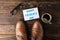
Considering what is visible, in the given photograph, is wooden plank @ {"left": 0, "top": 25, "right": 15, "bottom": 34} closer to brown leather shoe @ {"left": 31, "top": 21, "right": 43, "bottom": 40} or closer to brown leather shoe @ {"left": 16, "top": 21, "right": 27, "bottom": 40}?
brown leather shoe @ {"left": 16, "top": 21, "right": 27, "bottom": 40}

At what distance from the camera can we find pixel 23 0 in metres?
1.62

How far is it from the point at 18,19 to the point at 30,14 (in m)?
0.13

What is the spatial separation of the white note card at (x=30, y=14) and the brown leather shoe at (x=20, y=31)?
0.09 metres

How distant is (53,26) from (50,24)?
0.11ft

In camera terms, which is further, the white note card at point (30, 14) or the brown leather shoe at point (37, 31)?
the white note card at point (30, 14)

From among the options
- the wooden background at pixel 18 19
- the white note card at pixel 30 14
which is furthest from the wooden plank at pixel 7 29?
the white note card at pixel 30 14

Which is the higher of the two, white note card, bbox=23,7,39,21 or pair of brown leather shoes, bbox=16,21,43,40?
white note card, bbox=23,7,39,21

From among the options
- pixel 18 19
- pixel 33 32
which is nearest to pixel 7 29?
pixel 18 19

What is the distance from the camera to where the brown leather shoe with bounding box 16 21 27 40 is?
4.93ft

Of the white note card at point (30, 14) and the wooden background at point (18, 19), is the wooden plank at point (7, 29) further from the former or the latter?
the white note card at point (30, 14)

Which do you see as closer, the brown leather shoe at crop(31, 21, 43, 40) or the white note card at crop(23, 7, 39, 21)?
the brown leather shoe at crop(31, 21, 43, 40)

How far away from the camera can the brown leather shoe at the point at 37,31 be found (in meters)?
1.49

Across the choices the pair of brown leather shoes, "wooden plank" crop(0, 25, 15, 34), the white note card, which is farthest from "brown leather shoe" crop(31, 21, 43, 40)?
"wooden plank" crop(0, 25, 15, 34)

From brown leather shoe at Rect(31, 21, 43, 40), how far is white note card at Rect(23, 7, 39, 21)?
0.10 meters
